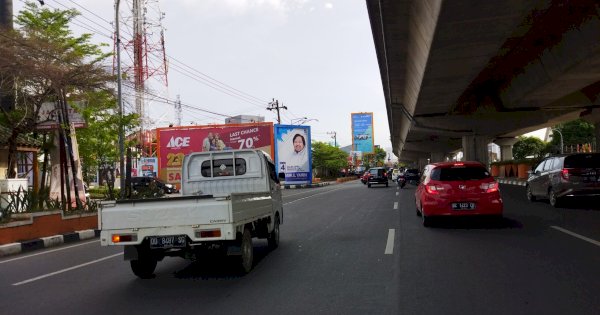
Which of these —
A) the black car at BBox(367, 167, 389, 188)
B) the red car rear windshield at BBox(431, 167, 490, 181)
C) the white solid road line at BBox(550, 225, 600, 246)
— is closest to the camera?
the white solid road line at BBox(550, 225, 600, 246)

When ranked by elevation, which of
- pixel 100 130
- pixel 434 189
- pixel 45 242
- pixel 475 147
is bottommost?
pixel 45 242

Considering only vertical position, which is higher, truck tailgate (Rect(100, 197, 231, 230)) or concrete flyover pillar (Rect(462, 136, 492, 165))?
concrete flyover pillar (Rect(462, 136, 492, 165))

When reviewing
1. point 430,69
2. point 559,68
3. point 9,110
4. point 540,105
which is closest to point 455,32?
point 430,69

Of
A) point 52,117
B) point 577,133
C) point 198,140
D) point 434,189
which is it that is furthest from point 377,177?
point 577,133

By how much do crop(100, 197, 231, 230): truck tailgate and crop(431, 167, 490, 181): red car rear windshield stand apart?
6.83 meters

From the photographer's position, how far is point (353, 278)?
22.2 ft

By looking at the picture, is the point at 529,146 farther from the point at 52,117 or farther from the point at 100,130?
the point at 52,117

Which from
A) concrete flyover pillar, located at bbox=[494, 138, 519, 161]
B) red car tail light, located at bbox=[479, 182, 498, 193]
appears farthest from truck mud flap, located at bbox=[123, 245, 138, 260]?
concrete flyover pillar, located at bbox=[494, 138, 519, 161]

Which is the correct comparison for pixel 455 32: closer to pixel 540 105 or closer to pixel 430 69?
pixel 430 69

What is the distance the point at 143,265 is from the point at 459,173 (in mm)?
7663

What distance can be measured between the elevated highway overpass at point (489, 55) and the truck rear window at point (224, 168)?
5.01 m

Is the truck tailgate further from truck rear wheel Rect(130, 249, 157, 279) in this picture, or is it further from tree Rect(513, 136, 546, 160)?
tree Rect(513, 136, 546, 160)

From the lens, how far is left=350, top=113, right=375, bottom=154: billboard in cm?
9781

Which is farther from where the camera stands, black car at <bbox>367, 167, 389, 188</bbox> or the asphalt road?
black car at <bbox>367, 167, 389, 188</bbox>
